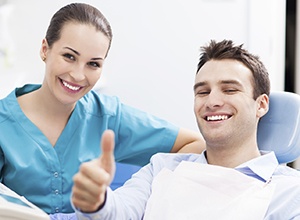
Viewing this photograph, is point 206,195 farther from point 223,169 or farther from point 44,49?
point 44,49

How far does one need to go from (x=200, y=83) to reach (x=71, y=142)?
0.49 metres

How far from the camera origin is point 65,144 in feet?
5.70

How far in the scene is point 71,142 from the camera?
1747mm

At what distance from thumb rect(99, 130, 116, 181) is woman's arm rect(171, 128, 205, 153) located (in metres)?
0.83

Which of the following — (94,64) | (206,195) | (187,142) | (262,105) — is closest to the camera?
(206,195)

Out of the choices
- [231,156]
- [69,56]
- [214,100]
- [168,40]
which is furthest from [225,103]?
[168,40]

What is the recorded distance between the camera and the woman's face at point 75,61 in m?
1.63

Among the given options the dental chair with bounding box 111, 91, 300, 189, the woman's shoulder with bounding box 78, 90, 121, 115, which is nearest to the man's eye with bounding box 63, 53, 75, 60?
the woman's shoulder with bounding box 78, 90, 121, 115

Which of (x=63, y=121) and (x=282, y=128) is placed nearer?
(x=282, y=128)

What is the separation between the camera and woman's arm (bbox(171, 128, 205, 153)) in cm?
175

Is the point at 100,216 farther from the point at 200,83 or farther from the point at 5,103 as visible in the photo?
the point at 5,103

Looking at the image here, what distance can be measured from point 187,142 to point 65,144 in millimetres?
408

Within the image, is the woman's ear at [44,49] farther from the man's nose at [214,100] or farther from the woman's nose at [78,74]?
the man's nose at [214,100]

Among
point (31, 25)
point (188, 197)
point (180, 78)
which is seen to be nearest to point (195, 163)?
point (188, 197)
